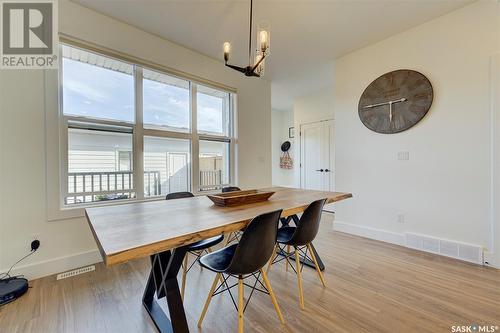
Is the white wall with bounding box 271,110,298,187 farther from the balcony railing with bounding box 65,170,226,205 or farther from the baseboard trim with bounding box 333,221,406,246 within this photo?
the balcony railing with bounding box 65,170,226,205

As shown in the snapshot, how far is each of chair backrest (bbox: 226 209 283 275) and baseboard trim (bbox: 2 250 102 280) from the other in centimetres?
210

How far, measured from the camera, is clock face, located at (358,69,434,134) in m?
2.75

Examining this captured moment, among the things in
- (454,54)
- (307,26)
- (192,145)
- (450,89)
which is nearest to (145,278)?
(192,145)

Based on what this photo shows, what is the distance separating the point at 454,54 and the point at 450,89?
0.41 meters

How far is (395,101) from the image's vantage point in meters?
2.97

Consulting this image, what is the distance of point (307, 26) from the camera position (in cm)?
274

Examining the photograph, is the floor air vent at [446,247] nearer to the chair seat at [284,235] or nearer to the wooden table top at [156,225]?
the chair seat at [284,235]

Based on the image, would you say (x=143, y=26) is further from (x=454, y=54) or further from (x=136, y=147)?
(x=454, y=54)

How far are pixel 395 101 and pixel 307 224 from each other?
2.45m

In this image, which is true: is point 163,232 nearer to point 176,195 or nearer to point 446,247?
point 176,195

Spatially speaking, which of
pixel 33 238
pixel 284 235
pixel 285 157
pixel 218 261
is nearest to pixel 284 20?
pixel 284 235

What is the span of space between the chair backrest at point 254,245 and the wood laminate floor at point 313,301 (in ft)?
1.77

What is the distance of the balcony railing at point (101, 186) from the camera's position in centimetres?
242

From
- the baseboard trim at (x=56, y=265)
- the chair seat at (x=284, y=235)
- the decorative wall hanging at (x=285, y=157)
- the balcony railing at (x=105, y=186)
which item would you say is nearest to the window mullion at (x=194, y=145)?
the balcony railing at (x=105, y=186)
